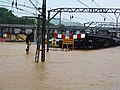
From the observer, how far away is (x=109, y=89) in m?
10.9

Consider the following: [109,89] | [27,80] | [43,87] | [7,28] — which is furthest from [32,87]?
[7,28]

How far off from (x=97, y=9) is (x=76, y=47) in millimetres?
6083

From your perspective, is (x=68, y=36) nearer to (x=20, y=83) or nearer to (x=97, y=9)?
(x=97, y=9)

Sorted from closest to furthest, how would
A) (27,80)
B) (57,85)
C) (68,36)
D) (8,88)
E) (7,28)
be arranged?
(8,88), (57,85), (27,80), (68,36), (7,28)

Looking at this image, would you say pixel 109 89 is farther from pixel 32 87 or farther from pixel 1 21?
pixel 1 21

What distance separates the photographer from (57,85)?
1147 centimetres

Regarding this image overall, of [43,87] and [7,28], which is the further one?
[7,28]

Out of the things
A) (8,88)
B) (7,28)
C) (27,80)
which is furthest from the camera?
(7,28)

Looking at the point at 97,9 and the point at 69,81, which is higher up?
the point at 97,9

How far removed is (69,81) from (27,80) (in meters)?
1.47

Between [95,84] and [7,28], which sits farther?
[7,28]

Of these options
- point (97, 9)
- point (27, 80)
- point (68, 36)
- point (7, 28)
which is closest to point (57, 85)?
point (27, 80)

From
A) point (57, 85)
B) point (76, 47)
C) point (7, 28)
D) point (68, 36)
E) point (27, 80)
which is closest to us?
point (57, 85)

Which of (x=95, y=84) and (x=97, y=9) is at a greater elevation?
(x=97, y=9)
